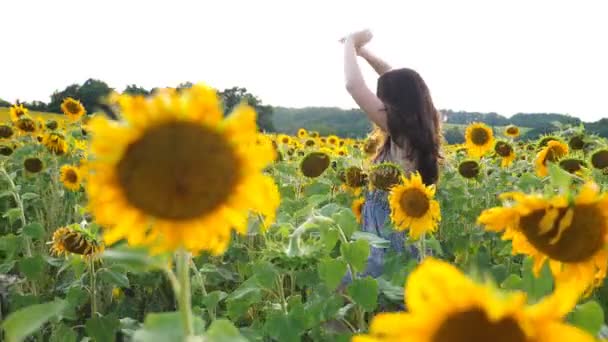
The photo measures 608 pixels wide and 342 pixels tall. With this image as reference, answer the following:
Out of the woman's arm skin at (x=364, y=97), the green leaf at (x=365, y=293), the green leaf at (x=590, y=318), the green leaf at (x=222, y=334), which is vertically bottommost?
the green leaf at (x=365, y=293)

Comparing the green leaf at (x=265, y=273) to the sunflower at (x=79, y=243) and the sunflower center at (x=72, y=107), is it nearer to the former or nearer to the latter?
the sunflower at (x=79, y=243)

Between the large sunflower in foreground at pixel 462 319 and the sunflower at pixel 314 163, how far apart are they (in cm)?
338

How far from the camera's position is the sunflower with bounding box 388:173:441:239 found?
2.70m

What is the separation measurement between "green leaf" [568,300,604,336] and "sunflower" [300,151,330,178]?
2.99 meters

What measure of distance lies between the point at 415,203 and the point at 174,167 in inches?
74.1

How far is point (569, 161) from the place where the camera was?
11.4 feet

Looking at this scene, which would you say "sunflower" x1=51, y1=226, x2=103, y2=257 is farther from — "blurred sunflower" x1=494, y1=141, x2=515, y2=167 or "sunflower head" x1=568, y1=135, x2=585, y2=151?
"blurred sunflower" x1=494, y1=141, x2=515, y2=167

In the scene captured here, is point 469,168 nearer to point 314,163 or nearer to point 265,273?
point 314,163

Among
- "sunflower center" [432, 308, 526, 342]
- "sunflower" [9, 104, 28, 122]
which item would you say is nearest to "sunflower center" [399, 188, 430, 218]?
"sunflower center" [432, 308, 526, 342]

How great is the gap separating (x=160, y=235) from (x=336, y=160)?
3.94 meters

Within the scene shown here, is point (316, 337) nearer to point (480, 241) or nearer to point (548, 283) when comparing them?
point (548, 283)

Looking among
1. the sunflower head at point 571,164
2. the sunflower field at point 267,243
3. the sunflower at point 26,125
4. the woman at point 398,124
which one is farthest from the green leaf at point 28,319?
the sunflower at point 26,125

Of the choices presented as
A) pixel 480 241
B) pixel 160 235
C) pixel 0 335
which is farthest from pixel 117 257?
pixel 480 241

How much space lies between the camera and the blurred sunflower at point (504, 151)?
5.12 meters
